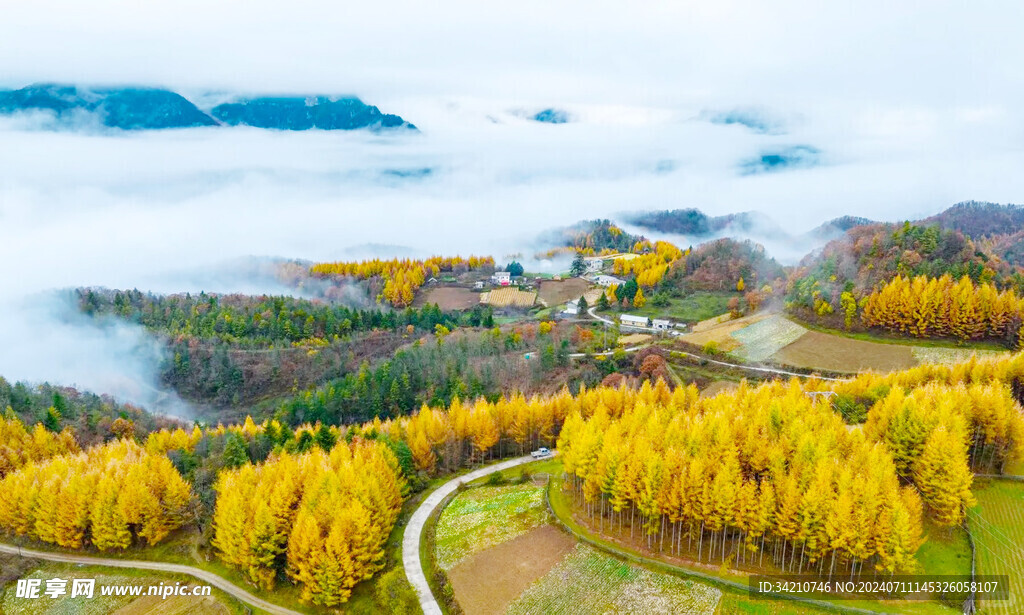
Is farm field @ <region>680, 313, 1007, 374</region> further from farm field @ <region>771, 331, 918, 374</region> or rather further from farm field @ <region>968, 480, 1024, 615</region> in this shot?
farm field @ <region>968, 480, 1024, 615</region>

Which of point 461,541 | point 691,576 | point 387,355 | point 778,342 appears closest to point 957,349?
point 778,342

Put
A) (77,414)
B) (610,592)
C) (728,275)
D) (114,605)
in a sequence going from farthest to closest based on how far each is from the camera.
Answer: (728,275) < (77,414) < (114,605) < (610,592)

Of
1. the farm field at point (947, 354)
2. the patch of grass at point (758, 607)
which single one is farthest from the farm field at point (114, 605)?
the farm field at point (947, 354)

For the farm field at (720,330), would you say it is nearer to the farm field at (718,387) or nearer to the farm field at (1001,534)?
the farm field at (718,387)

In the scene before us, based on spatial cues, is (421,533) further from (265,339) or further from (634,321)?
(265,339)

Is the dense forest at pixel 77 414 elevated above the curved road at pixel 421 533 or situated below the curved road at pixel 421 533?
below

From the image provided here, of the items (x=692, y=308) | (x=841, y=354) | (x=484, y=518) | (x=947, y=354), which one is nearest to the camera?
(x=484, y=518)

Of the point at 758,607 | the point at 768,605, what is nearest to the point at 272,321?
the point at 758,607

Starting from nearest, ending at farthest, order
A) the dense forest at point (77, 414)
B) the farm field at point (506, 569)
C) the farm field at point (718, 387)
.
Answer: the farm field at point (506, 569), the dense forest at point (77, 414), the farm field at point (718, 387)
